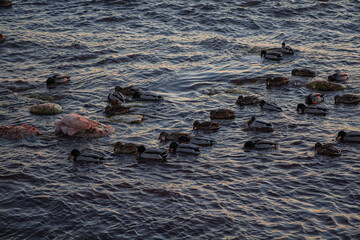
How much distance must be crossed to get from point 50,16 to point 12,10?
3137mm

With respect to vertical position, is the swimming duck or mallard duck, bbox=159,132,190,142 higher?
the swimming duck

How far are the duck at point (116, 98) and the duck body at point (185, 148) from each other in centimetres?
434

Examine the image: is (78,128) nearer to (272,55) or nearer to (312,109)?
(312,109)

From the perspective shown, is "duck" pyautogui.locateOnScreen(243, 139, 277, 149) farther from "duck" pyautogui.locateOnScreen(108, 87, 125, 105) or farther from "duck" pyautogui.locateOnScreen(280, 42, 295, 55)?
"duck" pyautogui.locateOnScreen(280, 42, 295, 55)

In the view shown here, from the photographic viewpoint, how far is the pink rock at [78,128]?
13594 mm

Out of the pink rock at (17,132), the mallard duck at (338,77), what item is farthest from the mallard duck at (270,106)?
the pink rock at (17,132)

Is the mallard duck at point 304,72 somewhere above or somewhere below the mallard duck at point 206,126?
above

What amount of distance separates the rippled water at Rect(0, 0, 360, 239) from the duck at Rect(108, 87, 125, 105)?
0.57 meters

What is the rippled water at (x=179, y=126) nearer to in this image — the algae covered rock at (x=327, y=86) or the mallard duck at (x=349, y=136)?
the mallard duck at (x=349, y=136)

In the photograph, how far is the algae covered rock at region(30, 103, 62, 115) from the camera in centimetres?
1531

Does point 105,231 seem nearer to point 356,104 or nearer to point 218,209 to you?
point 218,209

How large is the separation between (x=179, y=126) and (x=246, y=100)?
9.45 feet

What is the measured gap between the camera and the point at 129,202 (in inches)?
401

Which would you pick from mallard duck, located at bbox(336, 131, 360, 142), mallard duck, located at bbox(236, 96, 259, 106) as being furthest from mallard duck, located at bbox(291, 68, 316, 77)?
mallard duck, located at bbox(336, 131, 360, 142)
